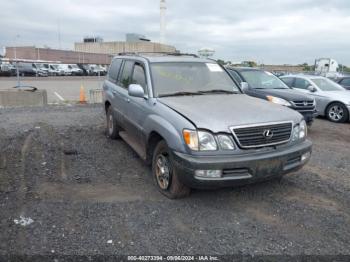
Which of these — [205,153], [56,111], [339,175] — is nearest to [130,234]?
[205,153]

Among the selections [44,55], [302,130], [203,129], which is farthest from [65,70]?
[203,129]

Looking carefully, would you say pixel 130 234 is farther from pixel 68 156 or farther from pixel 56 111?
pixel 56 111

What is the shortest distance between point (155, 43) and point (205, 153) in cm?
6827

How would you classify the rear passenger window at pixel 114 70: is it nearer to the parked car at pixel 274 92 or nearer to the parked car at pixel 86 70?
the parked car at pixel 274 92

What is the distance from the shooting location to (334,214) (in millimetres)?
3895

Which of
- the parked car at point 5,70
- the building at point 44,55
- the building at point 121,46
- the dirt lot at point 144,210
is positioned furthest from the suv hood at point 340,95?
the building at point 44,55

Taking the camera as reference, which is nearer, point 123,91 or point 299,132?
point 299,132

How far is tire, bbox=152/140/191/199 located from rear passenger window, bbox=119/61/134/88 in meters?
1.87

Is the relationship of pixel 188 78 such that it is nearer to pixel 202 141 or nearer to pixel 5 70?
pixel 202 141

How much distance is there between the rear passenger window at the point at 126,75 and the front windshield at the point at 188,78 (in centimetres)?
82

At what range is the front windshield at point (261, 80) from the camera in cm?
901

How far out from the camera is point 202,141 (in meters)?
3.62

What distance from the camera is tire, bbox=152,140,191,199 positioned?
13.2 feet

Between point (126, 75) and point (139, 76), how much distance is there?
0.75 metres
